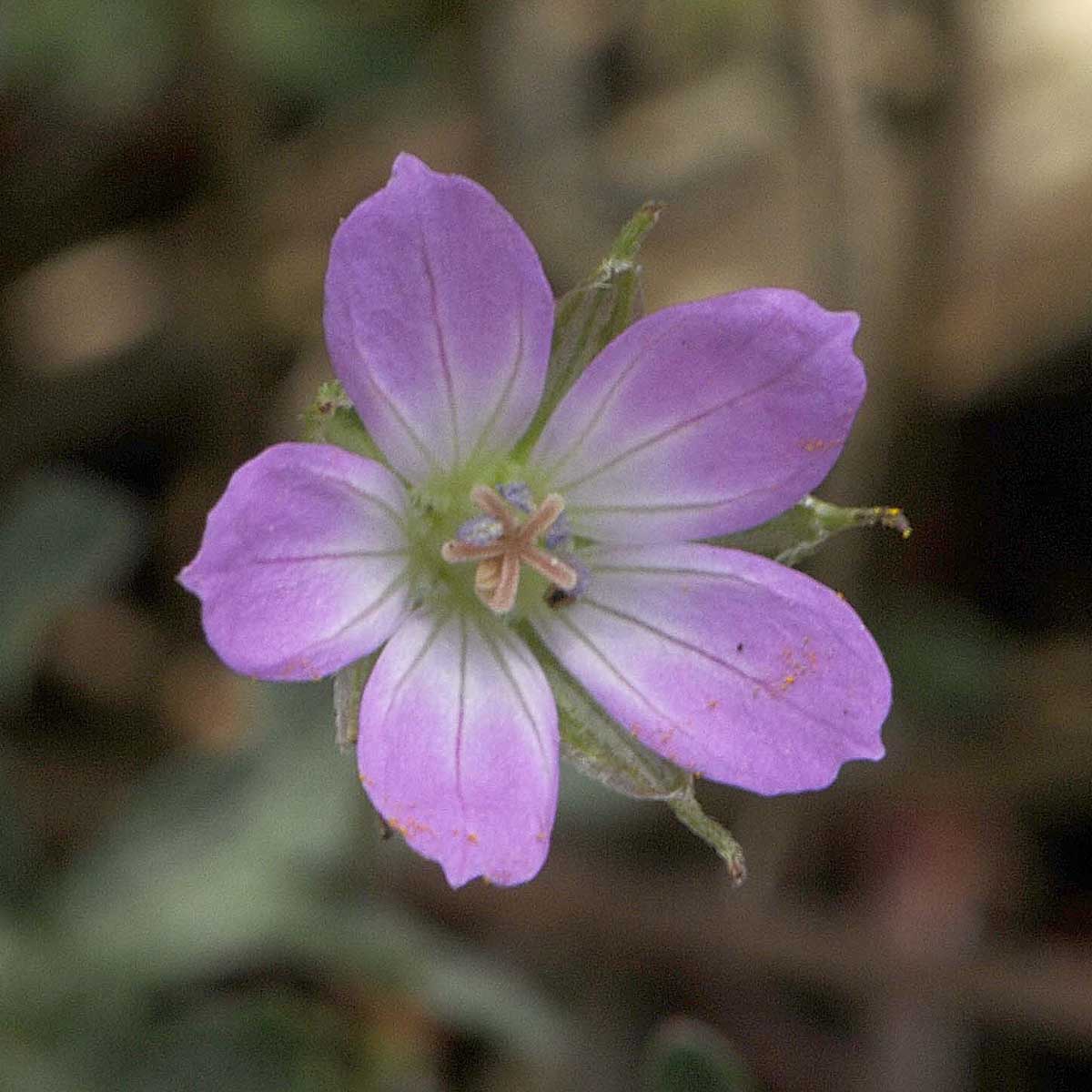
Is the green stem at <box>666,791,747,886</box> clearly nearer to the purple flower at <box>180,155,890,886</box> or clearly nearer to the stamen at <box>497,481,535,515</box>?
the purple flower at <box>180,155,890,886</box>

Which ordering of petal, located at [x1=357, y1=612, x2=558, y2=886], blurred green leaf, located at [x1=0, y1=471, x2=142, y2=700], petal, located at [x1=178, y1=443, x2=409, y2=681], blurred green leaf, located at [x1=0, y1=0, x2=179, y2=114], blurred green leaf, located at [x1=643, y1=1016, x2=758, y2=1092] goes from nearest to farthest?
petal, located at [x1=178, y1=443, x2=409, y2=681], petal, located at [x1=357, y1=612, x2=558, y2=886], blurred green leaf, located at [x1=643, y1=1016, x2=758, y2=1092], blurred green leaf, located at [x1=0, y1=471, x2=142, y2=700], blurred green leaf, located at [x1=0, y1=0, x2=179, y2=114]

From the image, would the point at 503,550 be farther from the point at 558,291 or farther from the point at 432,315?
the point at 558,291

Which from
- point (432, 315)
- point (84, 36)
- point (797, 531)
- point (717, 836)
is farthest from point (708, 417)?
point (84, 36)

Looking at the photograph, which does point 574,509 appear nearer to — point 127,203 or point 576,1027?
point 576,1027

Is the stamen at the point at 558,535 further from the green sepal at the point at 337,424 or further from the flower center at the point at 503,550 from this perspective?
the green sepal at the point at 337,424

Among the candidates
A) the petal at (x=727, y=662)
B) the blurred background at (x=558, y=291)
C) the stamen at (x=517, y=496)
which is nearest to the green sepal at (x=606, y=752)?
the petal at (x=727, y=662)

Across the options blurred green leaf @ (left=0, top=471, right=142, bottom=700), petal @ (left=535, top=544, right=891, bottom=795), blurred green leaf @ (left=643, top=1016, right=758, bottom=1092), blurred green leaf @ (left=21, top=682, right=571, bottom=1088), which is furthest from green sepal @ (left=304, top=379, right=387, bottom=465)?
blurred green leaf @ (left=0, top=471, right=142, bottom=700)
